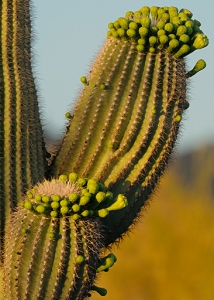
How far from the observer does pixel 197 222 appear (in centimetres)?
1394

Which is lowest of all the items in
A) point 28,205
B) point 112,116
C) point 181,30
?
point 28,205

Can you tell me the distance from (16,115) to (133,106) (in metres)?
0.66

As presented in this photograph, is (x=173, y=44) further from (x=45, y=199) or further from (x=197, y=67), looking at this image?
(x=45, y=199)

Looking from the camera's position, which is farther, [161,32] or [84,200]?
[161,32]

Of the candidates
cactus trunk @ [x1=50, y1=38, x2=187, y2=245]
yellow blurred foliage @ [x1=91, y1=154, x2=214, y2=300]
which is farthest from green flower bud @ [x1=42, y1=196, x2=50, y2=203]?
yellow blurred foliage @ [x1=91, y1=154, x2=214, y2=300]

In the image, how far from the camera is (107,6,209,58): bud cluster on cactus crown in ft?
14.2

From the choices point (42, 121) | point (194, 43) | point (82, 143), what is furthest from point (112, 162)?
point (194, 43)

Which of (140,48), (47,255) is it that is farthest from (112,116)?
(47,255)

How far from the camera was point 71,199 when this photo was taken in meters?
3.81

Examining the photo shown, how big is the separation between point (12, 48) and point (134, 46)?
0.69 metres

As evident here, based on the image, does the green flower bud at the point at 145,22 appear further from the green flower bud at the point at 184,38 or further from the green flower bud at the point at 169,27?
the green flower bud at the point at 184,38

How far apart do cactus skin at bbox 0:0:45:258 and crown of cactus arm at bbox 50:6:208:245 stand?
24 centimetres

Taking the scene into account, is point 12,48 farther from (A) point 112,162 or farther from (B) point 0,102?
(A) point 112,162

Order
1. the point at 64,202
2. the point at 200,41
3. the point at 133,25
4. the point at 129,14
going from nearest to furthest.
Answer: the point at 64,202, the point at 133,25, the point at 200,41, the point at 129,14
